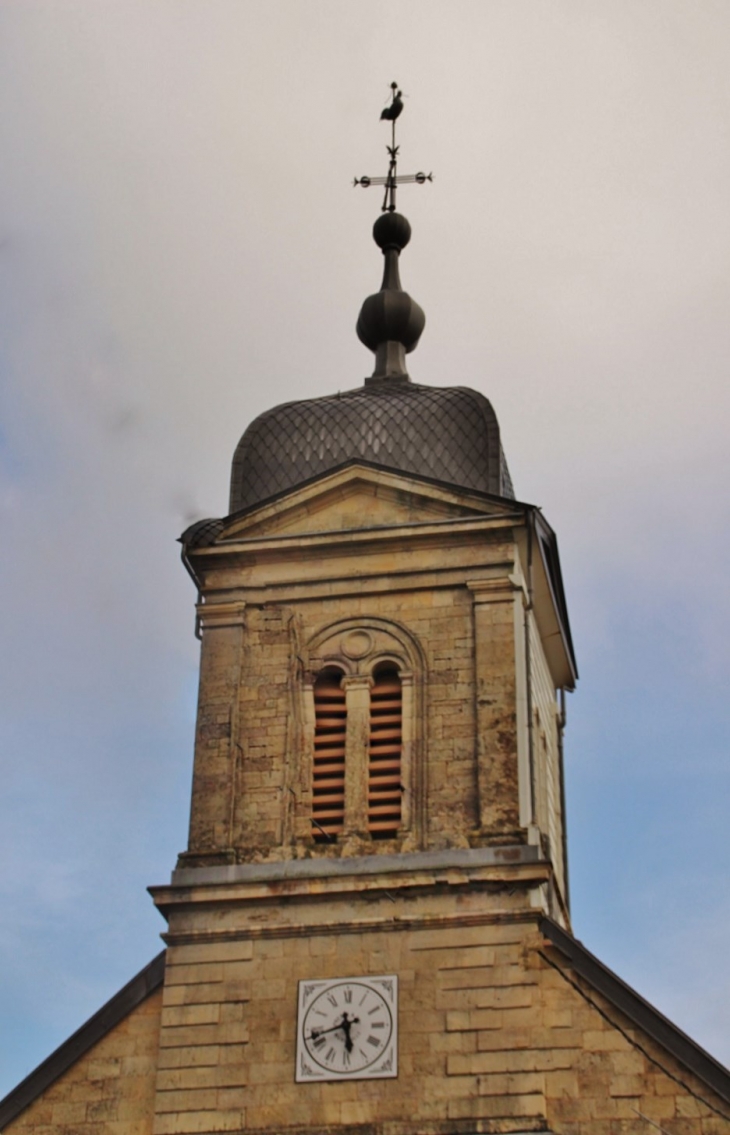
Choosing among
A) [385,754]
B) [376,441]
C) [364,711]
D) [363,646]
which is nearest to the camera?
[385,754]

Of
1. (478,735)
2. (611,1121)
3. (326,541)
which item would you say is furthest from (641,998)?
(326,541)

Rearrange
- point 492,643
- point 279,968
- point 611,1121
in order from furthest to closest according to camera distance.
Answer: point 492,643
point 279,968
point 611,1121

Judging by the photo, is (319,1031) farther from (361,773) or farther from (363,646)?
(363,646)

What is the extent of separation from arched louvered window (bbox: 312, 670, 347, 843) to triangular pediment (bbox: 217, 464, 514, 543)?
6.88ft

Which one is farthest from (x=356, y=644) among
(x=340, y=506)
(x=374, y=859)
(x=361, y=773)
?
(x=374, y=859)

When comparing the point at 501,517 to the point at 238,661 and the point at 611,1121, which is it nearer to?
the point at 238,661

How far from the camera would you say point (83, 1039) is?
2366cm

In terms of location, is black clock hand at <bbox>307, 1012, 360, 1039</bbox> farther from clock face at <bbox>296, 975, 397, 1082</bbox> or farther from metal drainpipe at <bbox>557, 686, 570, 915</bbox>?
metal drainpipe at <bbox>557, 686, 570, 915</bbox>

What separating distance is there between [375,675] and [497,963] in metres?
4.12

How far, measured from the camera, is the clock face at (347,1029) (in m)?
22.6

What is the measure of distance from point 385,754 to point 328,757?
70 cm

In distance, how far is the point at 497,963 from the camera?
2294 cm

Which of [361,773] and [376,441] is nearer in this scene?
[361,773]

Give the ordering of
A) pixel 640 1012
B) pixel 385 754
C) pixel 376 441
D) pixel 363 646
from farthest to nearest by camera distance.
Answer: pixel 376 441 → pixel 363 646 → pixel 385 754 → pixel 640 1012
